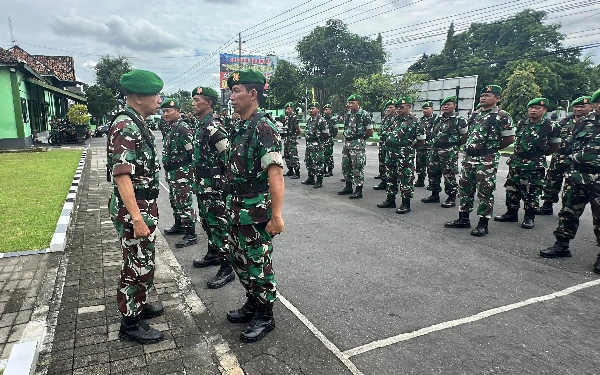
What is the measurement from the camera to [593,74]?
40.9m

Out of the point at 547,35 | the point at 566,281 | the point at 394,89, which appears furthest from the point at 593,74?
the point at 566,281

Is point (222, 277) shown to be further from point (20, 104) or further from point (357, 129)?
point (20, 104)

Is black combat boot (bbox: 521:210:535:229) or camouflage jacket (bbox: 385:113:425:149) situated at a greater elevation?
camouflage jacket (bbox: 385:113:425:149)

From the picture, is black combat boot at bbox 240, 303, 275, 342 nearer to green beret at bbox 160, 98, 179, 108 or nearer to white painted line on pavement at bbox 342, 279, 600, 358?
white painted line on pavement at bbox 342, 279, 600, 358

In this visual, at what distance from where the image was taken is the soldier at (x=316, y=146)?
9.27 m

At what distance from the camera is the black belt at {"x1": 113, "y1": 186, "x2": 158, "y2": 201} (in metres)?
2.77

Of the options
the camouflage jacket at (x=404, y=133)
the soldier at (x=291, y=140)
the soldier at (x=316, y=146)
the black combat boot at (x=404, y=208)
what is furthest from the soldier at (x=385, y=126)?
the soldier at (x=291, y=140)

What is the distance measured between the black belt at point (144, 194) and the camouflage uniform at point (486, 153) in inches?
174

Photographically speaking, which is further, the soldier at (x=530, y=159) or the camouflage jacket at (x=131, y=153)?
the soldier at (x=530, y=159)

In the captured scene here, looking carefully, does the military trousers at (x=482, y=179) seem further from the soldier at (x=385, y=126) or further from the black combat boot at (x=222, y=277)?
the black combat boot at (x=222, y=277)

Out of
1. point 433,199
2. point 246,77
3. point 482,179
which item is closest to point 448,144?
point 433,199

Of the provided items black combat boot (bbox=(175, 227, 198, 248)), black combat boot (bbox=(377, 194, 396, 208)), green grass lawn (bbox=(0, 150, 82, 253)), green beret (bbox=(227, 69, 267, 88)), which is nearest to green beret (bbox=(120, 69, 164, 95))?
green beret (bbox=(227, 69, 267, 88))

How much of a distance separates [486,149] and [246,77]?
3951mm

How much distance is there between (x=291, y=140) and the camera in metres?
10.7
